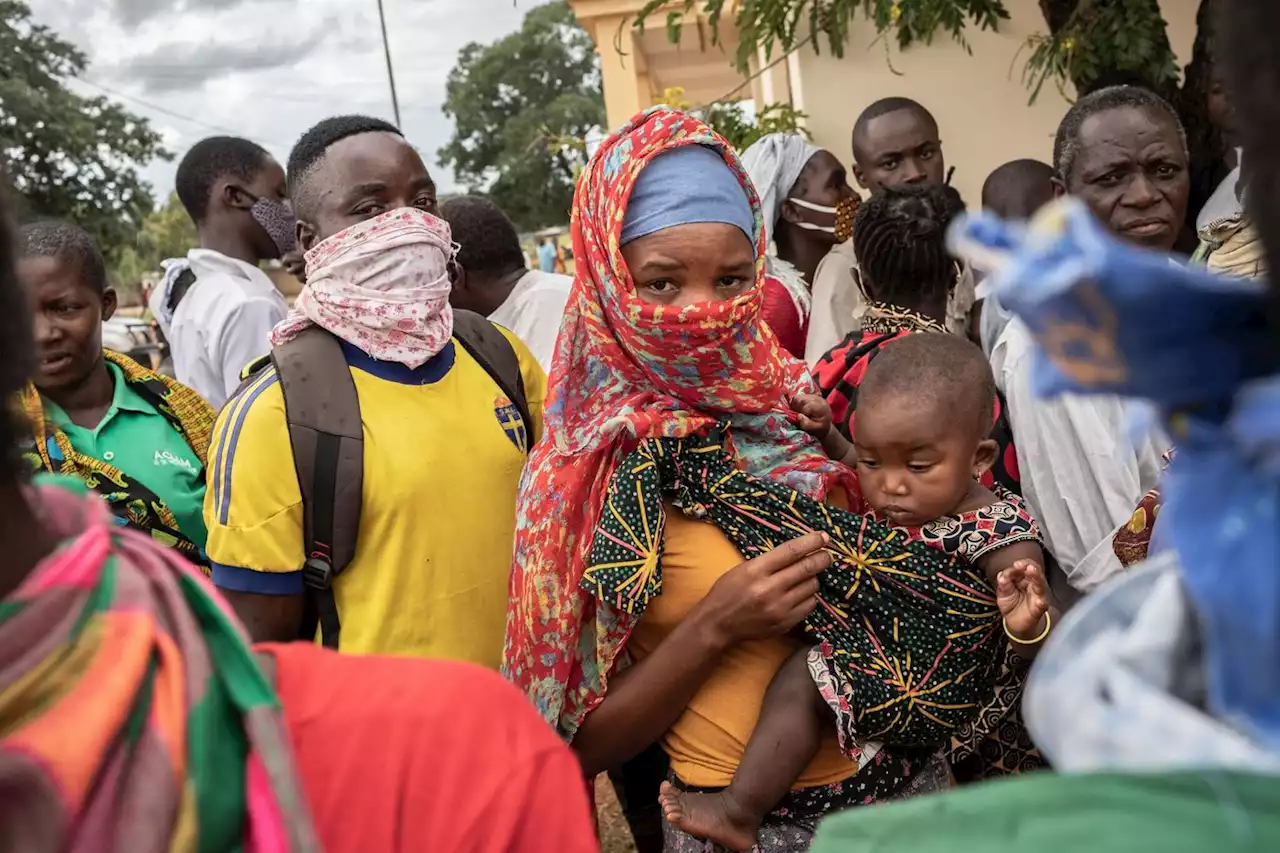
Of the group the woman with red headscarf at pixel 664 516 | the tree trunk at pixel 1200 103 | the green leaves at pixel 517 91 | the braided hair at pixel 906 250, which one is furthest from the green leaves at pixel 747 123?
the green leaves at pixel 517 91

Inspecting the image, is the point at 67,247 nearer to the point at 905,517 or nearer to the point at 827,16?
the point at 905,517

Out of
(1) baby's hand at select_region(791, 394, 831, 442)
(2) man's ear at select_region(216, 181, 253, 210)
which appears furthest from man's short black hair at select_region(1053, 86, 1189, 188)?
(2) man's ear at select_region(216, 181, 253, 210)

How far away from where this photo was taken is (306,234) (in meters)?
2.63

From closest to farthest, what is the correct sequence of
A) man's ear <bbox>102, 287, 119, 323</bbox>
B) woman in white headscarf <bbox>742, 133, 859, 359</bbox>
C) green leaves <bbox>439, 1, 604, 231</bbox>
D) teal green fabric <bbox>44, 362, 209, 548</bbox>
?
teal green fabric <bbox>44, 362, 209, 548</bbox>
man's ear <bbox>102, 287, 119, 323</bbox>
woman in white headscarf <bbox>742, 133, 859, 359</bbox>
green leaves <bbox>439, 1, 604, 231</bbox>

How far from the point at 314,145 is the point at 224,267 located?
6.67ft

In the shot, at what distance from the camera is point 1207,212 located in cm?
400

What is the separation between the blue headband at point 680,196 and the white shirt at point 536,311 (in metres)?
2.09

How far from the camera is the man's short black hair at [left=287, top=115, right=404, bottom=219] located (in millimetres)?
2600

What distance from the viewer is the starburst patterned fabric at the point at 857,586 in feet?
6.49

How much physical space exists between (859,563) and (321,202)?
1.48m

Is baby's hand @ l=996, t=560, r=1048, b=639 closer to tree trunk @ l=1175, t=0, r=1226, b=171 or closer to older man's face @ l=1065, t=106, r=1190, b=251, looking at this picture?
older man's face @ l=1065, t=106, r=1190, b=251

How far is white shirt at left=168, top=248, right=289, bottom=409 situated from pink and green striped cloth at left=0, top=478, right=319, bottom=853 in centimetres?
315

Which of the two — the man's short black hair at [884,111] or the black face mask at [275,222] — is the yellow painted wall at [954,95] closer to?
the man's short black hair at [884,111]

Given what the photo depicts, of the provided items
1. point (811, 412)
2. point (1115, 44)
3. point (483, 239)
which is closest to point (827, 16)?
point (1115, 44)
